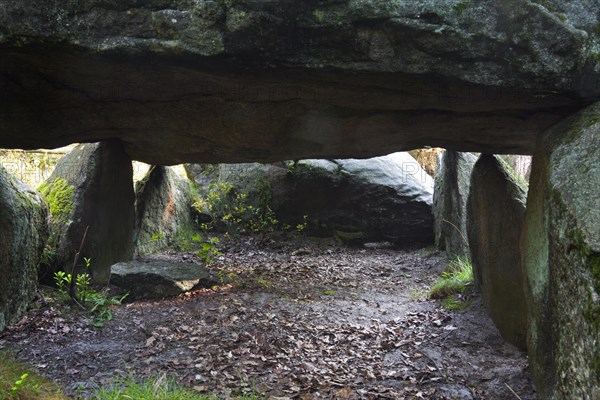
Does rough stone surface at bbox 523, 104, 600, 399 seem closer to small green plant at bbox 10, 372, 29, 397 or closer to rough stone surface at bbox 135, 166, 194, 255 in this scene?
small green plant at bbox 10, 372, 29, 397

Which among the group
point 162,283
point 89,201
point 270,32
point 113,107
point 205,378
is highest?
point 270,32

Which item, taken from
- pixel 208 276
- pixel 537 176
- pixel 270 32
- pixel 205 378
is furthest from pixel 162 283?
pixel 537 176

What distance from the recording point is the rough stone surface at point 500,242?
4871mm

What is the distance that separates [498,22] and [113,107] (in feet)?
10.2

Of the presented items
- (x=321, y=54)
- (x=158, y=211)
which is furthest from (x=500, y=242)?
(x=158, y=211)

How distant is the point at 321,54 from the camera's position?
11.1ft

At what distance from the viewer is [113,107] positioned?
4.55m

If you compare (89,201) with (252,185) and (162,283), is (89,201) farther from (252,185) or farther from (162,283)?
(252,185)

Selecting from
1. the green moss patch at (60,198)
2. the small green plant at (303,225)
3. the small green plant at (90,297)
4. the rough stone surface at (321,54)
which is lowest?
the small green plant at (90,297)

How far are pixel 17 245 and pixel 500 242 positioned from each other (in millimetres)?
4432

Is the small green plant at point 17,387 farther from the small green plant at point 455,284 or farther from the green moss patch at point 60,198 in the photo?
the small green plant at point 455,284

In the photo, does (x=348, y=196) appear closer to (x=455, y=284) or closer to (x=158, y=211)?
(x=158, y=211)

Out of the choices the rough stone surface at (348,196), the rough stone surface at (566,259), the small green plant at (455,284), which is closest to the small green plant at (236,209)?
the rough stone surface at (348,196)

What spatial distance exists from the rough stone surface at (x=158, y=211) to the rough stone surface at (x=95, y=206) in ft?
2.04
